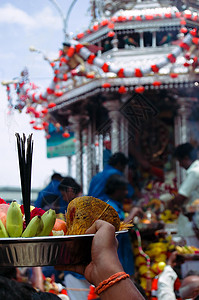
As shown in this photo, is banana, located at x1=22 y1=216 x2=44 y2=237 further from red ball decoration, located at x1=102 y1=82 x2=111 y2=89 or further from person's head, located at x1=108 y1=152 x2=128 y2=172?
red ball decoration, located at x1=102 y1=82 x2=111 y2=89

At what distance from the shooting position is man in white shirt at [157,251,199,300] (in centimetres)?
313

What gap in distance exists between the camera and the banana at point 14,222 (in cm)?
97

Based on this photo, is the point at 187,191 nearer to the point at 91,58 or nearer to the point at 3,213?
the point at 3,213

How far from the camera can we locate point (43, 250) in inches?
37.1

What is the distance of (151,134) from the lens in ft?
29.9

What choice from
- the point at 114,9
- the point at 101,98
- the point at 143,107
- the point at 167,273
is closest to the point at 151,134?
the point at 101,98

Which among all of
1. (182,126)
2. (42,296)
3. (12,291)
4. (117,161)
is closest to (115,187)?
(117,161)

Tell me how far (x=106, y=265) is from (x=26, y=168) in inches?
12.5

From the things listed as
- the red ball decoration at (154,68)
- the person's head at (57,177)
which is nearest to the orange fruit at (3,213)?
the person's head at (57,177)

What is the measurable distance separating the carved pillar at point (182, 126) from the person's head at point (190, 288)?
17.5 ft

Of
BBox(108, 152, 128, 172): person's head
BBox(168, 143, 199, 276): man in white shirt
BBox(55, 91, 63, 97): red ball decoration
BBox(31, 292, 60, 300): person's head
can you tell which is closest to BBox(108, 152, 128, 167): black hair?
BBox(108, 152, 128, 172): person's head

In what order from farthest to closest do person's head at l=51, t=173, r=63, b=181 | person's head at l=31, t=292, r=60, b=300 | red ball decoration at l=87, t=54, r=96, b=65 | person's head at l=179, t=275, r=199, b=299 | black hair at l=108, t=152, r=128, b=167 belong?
red ball decoration at l=87, t=54, r=96, b=65 < black hair at l=108, t=152, r=128, b=167 < person's head at l=179, t=275, r=199, b=299 < person's head at l=51, t=173, r=63, b=181 < person's head at l=31, t=292, r=60, b=300

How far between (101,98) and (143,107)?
20.7ft

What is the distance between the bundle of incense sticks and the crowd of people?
0.59ft
